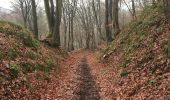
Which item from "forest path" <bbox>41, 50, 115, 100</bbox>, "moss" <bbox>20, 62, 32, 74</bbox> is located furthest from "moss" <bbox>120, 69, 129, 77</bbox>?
"moss" <bbox>20, 62, 32, 74</bbox>

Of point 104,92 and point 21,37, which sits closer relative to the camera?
point 104,92

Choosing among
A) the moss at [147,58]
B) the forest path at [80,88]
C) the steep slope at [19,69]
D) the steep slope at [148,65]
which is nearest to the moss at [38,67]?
the steep slope at [19,69]

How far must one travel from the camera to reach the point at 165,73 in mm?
11391

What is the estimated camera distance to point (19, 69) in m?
13.3

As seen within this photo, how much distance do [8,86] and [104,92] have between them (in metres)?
4.31

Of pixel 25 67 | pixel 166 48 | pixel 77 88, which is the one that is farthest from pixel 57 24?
pixel 166 48

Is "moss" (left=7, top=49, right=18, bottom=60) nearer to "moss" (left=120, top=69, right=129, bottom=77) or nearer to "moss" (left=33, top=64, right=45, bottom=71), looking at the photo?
"moss" (left=33, top=64, right=45, bottom=71)

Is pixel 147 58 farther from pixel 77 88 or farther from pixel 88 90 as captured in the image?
pixel 77 88

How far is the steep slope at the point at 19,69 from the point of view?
11.2 m

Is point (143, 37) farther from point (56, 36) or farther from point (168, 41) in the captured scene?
point (56, 36)

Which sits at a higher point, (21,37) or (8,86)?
(21,37)

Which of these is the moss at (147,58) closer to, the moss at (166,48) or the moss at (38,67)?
the moss at (166,48)

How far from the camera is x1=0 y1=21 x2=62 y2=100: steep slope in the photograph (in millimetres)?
11241

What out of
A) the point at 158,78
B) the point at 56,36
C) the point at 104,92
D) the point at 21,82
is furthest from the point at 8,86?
the point at 56,36
